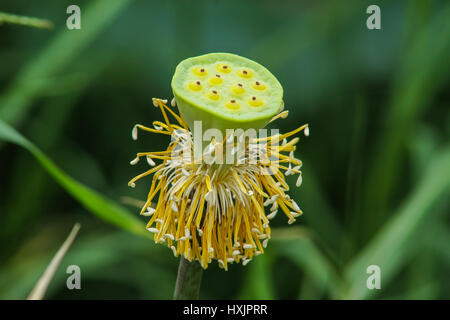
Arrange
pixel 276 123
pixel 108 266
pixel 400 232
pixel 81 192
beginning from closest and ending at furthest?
pixel 81 192
pixel 400 232
pixel 108 266
pixel 276 123

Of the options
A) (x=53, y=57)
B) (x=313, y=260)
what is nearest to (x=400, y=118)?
(x=313, y=260)

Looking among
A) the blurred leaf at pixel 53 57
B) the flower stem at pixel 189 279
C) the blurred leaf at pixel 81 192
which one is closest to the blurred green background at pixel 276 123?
the blurred leaf at pixel 53 57

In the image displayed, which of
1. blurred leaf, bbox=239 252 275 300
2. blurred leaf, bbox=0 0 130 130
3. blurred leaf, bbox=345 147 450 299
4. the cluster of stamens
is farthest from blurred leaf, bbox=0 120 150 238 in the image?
blurred leaf, bbox=0 0 130 130

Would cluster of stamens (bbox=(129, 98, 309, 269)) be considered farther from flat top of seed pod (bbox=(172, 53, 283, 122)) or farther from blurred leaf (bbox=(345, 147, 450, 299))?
blurred leaf (bbox=(345, 147, 450, 299))

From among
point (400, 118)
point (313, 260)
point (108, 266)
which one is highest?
point (400, 118)

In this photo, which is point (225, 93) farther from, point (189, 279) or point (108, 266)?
point (108, 266)

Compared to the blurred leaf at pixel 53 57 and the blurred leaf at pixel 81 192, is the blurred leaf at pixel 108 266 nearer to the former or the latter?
the blurred leaf at pixel 53 57
